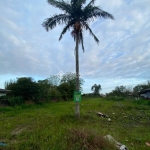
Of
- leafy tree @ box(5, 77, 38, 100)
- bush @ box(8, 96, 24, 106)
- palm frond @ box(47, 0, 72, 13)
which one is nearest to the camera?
palm frond @ box(47, 0, 72, 13)

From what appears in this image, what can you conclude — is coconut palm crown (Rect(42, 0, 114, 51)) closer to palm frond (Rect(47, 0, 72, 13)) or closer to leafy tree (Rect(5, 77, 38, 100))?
palm frond (Rect(47, 0, 72, 13))

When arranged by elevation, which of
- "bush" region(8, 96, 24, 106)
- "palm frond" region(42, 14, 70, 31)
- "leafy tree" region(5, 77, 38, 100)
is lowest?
"bush" region(8, 96, 24, 106)

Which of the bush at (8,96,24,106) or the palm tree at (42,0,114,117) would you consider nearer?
the palm tree at (42,0,114,117)

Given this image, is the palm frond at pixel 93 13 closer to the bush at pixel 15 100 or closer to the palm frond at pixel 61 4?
the palm frond at pixel 61 4

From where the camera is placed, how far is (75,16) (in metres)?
7.96

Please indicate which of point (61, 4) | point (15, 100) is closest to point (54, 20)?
point (61, 4)

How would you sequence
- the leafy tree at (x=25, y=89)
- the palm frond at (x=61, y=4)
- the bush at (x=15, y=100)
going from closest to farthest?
the palm frond at (x=61, y=4) → the bush at (x=15, y=100) → the leafy tree at (x=25, y=89)

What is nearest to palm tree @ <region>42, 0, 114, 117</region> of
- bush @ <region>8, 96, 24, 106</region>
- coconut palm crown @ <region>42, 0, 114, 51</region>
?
coconut palm crown @ <region>42, 0, 114, 51</region>

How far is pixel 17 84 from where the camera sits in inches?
623

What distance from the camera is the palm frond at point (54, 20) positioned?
809 cm

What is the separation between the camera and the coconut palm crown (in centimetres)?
774

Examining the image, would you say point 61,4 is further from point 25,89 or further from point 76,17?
point 25,89

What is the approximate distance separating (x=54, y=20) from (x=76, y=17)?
1325 millimetres

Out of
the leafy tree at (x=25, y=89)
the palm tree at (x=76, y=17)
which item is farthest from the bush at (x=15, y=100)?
the palm tree at (x=76, y=17)
